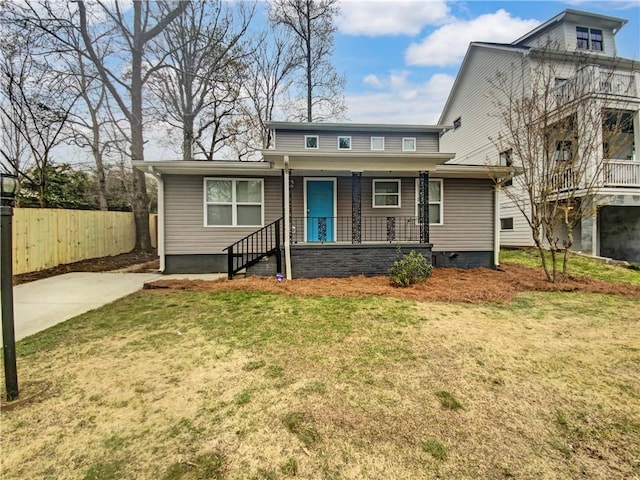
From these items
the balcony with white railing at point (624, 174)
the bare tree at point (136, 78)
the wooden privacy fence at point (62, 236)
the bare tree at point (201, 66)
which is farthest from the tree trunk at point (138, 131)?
the balcony with white railing at point (624, 174)

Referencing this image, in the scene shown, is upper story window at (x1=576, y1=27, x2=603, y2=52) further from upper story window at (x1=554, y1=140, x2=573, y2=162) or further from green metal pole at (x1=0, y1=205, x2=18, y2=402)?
green metal pole at (x1=0, y1=205, x2=18, y2=402)

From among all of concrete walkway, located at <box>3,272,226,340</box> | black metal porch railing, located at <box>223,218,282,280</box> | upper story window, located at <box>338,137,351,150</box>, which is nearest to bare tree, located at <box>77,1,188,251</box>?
concrete walkway, located at <box>3,272,226,340</box>

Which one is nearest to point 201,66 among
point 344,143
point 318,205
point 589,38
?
point 344,143

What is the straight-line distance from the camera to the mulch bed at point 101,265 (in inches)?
297

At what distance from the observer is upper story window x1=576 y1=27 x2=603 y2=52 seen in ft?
46.4

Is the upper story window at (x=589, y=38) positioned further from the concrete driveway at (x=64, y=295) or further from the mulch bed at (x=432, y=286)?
the concrete driveway at (x=64, y=295)

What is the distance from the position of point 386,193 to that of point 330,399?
774cm

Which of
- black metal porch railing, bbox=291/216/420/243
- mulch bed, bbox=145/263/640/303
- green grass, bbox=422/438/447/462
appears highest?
black metal porch railing, bbox=291/216/420/243

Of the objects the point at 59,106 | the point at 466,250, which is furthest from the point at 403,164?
the point at 59,106

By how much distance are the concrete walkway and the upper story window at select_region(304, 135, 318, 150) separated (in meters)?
6.46

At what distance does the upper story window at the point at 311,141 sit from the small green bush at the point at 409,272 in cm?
663

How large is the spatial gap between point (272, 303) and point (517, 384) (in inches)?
149

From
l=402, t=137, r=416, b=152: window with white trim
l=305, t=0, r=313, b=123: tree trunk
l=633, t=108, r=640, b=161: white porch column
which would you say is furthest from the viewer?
l=305, t=0, r=313, b=123: tree trunk

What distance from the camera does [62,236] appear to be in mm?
8898
